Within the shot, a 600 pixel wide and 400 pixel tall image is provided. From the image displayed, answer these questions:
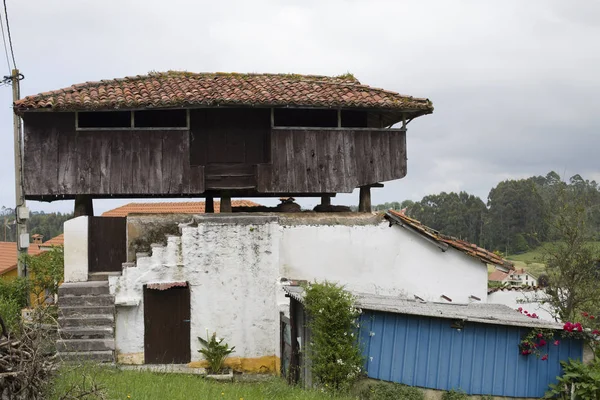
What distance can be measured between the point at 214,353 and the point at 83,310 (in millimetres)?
2948

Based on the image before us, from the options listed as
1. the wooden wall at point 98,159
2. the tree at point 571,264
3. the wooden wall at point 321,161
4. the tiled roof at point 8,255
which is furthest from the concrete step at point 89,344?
the tiled roof at point 8,255

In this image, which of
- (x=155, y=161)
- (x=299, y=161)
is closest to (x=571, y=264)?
(x=299, y=161)

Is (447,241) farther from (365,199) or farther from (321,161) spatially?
(321,161)

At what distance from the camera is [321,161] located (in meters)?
16.1

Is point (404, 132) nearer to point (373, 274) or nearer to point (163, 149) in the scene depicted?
point (373, 274)

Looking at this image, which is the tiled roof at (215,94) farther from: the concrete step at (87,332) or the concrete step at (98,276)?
the concrete step at (87,332)

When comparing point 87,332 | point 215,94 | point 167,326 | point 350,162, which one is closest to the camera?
point 87,332

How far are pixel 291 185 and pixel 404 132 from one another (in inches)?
129

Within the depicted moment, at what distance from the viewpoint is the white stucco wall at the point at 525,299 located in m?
14.8

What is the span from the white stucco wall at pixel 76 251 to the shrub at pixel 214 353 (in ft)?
11.2

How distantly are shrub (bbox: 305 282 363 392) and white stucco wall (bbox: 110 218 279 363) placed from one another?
12.7ft

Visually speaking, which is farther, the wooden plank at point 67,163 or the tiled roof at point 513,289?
the tiled roof at point 513,289

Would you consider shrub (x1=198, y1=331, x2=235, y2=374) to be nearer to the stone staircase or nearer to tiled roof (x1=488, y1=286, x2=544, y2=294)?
the stone staircase

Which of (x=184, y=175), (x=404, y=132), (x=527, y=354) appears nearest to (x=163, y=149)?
(x=184, y=175)
